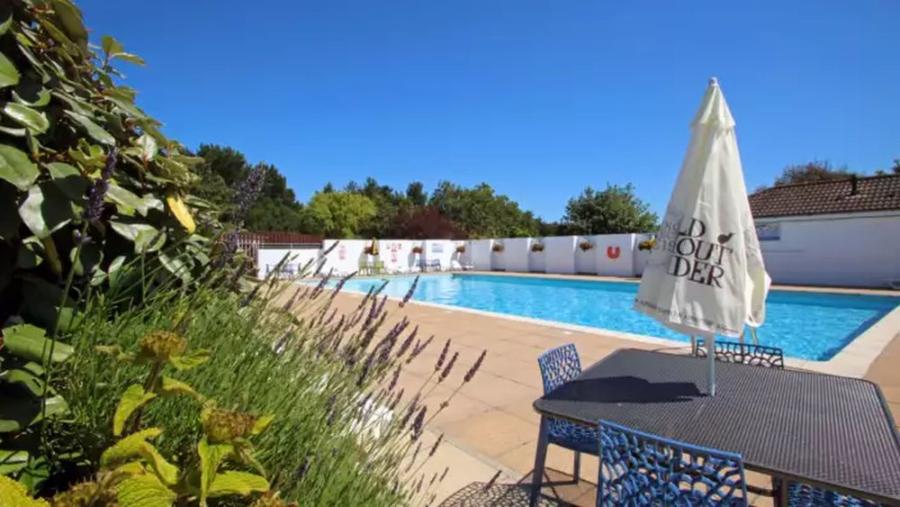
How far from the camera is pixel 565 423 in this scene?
233 centimetres

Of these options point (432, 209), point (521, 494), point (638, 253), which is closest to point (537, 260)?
point (638, 253)

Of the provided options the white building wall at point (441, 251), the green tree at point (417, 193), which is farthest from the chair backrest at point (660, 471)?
the green tree at point (417, 193)

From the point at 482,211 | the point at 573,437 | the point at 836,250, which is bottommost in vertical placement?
the point at 573,437

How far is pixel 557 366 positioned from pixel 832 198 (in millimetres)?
16690

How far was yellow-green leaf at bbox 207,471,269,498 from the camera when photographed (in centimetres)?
64

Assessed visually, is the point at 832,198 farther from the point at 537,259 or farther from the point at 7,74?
the point at 7,74

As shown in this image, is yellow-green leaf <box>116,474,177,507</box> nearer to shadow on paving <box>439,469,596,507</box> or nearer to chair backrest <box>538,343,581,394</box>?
shadow on paving <box>439,469,596,507</box>

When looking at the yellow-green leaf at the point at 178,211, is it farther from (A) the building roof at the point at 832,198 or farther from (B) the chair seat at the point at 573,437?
(A) the building roof at the point at 832,198

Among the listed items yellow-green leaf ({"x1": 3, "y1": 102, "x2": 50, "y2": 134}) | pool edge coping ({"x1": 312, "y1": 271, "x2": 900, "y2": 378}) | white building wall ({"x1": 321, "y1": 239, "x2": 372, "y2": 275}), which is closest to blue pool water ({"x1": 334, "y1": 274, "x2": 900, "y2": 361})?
pool edge coping ({"x1": 312, "y1": 271, "x2": 900, "y2": 378})

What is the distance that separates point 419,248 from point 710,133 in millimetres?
19280

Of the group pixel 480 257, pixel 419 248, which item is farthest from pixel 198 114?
pixel 480 257

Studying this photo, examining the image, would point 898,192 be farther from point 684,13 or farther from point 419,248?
point 419,248

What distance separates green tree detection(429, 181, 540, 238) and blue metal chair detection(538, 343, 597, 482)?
3052 centimetres

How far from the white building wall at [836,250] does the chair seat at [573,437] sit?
49.9 ft
